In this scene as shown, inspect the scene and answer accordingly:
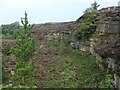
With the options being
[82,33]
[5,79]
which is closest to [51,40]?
[82,33]

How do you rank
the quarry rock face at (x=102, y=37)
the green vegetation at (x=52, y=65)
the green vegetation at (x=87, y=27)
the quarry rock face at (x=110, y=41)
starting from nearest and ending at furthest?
the quarry rock face at (x=110, y=41), the quarry rock face at (x=102, y=37), the green vegetation at (x=52, y=65), the green vegetation at (x=87, y=27)

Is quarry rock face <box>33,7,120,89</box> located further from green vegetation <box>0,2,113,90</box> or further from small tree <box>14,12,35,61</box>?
small tree <box>14,12,35,61</box>

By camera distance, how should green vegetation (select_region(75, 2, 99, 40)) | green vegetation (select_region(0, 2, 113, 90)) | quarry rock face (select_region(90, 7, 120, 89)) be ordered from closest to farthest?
quarry rock face (select_region(90, 7, 120, 89)) → green vegetation (select_region(0, 2, 113, 90)) → green vegetation (select_region(75, 2, 99, 40))

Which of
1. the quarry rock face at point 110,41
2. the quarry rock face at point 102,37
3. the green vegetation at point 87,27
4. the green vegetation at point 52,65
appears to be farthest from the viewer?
the green vegetation at point 87,27

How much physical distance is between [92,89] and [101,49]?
10.2ft

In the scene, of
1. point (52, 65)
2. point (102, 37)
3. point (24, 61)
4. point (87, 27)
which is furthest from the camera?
point (87, 27)

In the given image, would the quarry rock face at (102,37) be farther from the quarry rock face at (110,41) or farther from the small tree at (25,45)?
the small tree at (25,45)

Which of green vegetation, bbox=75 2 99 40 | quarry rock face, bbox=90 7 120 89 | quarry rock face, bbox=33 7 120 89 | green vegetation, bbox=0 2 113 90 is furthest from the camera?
green vegetation, bbox=75 2 99 40

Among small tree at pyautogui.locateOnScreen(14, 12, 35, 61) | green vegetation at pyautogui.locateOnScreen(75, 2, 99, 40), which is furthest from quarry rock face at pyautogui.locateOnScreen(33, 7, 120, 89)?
small tree at pyautogui.locateOnScreen(14, 12, 35, 61)

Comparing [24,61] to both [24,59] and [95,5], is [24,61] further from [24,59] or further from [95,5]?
[95,5]

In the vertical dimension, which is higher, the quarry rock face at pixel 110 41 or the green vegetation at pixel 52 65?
the quarry rock face at pixel 110 41

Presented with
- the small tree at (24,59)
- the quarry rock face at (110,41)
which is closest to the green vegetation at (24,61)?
the small tree at (24,59)

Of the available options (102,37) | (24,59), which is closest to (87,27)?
(102,37)

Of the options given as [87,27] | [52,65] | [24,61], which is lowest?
[52,65]
